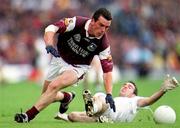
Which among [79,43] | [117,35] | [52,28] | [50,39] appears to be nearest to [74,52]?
[79,43]

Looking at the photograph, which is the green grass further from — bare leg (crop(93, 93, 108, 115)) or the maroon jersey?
the maroon jersey

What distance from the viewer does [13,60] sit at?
38.7 metres

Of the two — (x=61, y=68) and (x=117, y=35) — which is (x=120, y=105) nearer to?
(x=61, y=68)

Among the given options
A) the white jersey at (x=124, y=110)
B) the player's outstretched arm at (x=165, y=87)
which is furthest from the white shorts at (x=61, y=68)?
the player's outstretched arm at (x=165, y=87)

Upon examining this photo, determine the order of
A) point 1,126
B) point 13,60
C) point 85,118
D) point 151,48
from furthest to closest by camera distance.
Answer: point 151,48, point 13,60, point 85,118, point 1,126

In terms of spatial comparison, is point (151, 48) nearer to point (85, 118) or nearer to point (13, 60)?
point (13, 60)

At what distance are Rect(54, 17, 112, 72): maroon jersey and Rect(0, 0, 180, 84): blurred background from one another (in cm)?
2347

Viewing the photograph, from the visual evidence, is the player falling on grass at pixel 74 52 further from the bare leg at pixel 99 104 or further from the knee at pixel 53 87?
the bare leg at pixel 99 104

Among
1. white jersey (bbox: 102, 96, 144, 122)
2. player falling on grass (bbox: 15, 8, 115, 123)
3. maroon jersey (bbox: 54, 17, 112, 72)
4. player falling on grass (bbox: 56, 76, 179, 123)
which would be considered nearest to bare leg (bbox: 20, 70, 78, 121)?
player falling on grass (bbox: 15, 8, 115, 123)

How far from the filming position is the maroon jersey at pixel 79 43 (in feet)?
48.8

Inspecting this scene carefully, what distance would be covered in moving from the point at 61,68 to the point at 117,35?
87.6ft

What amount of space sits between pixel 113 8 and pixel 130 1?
1.91 m

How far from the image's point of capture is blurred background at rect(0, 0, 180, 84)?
39406 millimetres

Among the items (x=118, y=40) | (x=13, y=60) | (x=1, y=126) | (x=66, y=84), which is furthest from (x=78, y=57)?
(x=118, y=40)
